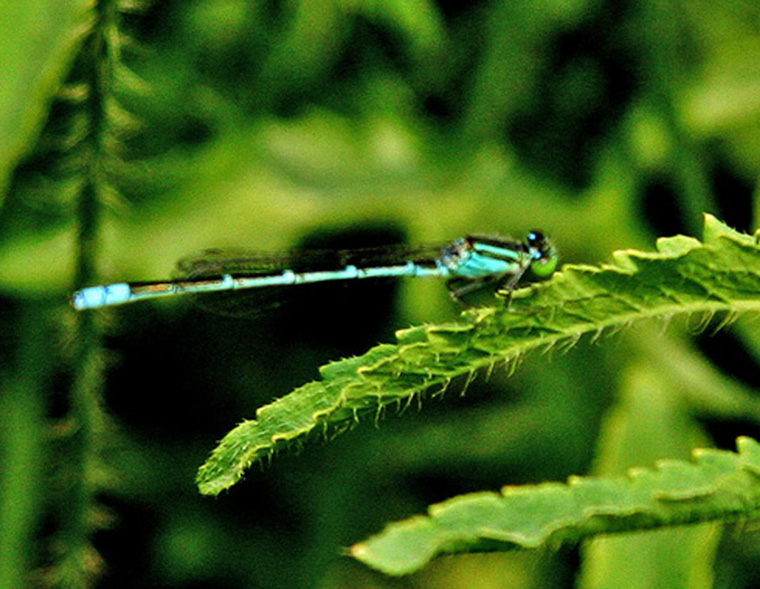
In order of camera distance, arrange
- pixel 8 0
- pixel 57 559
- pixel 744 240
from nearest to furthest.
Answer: pixel 744 240, pixel 8 0, pixel 57 559

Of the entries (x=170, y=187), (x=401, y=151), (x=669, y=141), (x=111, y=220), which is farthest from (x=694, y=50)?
(x=111, y=220)

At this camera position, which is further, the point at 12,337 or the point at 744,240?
the point at 12,337

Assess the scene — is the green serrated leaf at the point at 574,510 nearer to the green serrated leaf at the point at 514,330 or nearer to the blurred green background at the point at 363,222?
the green serrated leaf at the point at 514,330

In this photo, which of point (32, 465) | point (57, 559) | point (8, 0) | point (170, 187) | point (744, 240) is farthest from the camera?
point (170, 187)

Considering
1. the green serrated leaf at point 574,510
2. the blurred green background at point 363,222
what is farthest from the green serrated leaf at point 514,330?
the blurred green background at point 363,222

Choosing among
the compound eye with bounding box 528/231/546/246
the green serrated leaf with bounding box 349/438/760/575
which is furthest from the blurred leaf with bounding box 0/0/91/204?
the green serrated leaf with bounding box 349/438/760/575

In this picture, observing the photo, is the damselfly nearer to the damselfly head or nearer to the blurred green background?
the damselfly head

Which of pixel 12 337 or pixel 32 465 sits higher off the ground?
pixel 12 337

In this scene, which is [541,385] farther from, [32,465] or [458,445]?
[32,465]
